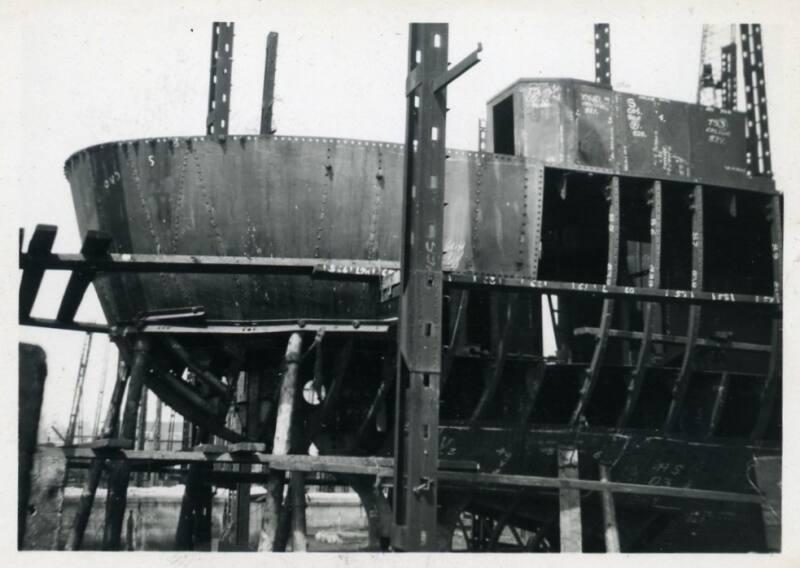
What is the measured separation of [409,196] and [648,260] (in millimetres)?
6087

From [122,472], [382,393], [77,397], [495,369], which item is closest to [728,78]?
[495,369]

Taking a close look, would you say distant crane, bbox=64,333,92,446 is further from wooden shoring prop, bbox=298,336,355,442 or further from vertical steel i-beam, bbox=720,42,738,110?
vertical steel i-beam, bbox=720,42,738,110

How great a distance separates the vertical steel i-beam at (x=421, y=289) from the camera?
784 cm

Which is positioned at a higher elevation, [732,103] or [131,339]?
[732,103]

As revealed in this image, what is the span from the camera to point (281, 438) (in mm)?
9859

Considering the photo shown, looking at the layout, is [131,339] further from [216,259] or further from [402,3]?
[402,3]

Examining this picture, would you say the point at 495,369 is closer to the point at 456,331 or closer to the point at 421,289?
the point at 456,331

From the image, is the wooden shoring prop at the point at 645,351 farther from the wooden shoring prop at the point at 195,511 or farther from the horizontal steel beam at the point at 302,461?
the wooden shoring prop at the point at 195,511

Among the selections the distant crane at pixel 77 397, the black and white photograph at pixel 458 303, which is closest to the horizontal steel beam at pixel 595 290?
the black and white photograph at pixel 458 303

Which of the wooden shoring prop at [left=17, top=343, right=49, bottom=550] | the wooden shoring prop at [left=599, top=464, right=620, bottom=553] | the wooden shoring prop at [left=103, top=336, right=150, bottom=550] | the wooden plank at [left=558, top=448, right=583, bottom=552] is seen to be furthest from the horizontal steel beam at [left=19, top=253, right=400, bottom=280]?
the wooden shoring prop at [left=599, top=464, right=620, bottom=553]

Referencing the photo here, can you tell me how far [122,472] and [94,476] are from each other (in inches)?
21.9

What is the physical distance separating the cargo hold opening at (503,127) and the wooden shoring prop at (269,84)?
326 centimetres
